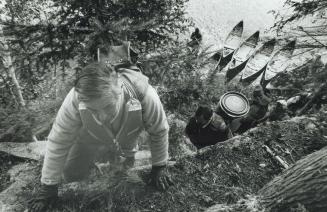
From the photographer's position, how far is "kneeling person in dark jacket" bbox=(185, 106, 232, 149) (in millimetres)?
4497

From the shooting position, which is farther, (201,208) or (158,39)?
(158,39)

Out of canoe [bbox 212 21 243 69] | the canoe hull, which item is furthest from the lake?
the canoe hull

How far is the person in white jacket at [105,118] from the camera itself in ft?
7.48

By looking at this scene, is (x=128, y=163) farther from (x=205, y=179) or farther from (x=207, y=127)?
(x=207, y=127)

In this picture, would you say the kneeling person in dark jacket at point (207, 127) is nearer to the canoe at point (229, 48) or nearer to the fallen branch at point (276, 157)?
the fallen branch at point (276, 157)

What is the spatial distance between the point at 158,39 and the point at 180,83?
2.18m

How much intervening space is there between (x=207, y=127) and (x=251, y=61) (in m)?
7.39

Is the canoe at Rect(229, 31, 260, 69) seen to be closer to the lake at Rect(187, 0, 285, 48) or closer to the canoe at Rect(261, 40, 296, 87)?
the canoe at Rect(261, 40, 296, 87)

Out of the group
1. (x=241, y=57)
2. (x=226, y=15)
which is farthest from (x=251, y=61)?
(x=226, y=15)

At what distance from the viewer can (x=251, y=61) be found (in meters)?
11.2

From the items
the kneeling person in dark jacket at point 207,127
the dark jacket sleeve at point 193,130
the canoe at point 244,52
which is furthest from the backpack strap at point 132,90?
the canoe at point 244,52

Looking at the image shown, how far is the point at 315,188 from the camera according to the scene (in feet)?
7.77

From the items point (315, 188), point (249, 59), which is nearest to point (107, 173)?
point (315, 188)

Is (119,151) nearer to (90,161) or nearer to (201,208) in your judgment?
(90,161)
